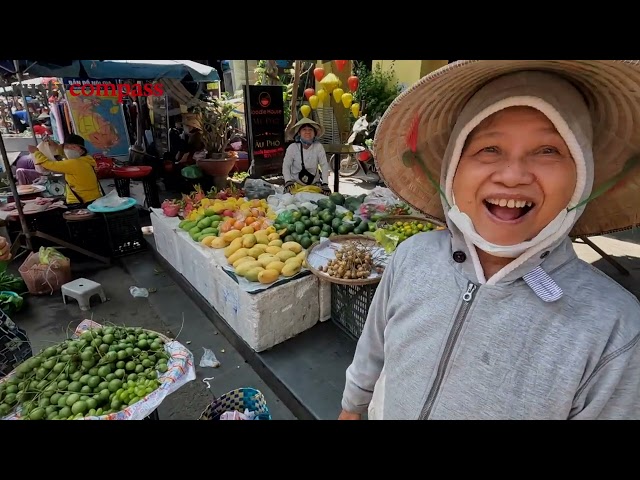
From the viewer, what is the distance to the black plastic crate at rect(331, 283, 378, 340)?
3.31 meters

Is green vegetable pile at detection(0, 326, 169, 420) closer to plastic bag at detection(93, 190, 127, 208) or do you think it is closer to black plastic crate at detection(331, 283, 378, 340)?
black plastic crate at detection(331, 283, 378, 340)

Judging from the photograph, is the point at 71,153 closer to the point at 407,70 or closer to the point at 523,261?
Answer: the point at 523,261

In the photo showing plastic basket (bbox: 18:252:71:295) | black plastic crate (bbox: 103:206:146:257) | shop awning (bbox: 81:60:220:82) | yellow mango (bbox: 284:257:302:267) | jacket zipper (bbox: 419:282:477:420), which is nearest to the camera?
jacket zipper (bbox: 419:282:477:420)

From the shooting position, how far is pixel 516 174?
3.18ft

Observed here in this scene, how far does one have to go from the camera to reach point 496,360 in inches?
41.0

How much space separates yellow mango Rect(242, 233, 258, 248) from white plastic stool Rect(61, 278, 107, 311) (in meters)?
2.33

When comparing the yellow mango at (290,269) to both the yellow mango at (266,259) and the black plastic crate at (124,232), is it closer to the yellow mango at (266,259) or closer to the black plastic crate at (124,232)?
the yellow mango at (266,259)

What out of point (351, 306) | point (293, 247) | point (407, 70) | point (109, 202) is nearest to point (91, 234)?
point (109, 202)

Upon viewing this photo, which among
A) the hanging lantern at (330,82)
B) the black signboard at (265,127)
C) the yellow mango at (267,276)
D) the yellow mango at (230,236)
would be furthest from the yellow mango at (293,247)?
the hanging lantern at (330,82)

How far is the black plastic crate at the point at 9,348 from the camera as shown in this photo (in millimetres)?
2676

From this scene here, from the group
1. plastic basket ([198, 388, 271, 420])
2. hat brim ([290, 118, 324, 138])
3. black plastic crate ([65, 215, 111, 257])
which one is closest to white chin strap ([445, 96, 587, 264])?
plastic basket ([198, 388, 271, 420])

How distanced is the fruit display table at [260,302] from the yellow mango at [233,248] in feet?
0.29
